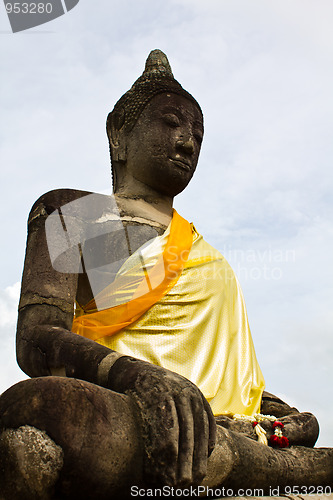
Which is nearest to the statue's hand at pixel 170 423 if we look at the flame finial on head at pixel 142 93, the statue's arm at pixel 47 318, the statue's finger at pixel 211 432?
the statue's finger at pixel 211 432

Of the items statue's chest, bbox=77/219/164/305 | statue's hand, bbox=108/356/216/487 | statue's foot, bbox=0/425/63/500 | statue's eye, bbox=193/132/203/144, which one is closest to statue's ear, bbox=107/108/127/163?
statue's eye, bbox=193/132/203/144

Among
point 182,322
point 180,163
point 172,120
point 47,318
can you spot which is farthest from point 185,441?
point 172,120

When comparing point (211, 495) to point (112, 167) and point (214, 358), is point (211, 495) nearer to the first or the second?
point (214, 358)

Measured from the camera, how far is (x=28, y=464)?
2.42m

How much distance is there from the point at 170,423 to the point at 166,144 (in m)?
3.04

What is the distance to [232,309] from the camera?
4906 millimetres

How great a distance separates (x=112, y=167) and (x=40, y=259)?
190 centimetres

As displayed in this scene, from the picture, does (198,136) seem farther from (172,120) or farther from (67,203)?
(67,203)

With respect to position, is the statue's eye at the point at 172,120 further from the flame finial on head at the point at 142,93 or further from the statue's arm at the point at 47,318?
the statue's arm at the point at 47,318

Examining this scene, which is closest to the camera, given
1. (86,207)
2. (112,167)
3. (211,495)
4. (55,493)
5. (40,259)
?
(55,493)

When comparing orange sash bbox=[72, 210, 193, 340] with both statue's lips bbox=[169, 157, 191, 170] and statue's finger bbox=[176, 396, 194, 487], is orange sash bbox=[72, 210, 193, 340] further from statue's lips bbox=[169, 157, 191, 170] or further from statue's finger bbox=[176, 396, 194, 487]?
statue's finger bbox=[176, 396, 194, 487]

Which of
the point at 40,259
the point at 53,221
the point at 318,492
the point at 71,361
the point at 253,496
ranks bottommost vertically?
A: the point at 318,492

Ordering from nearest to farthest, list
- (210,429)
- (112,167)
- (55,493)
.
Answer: (55,493) < (210,429) < (112,167)

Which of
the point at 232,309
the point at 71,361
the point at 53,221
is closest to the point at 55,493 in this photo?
the point at 71,361
